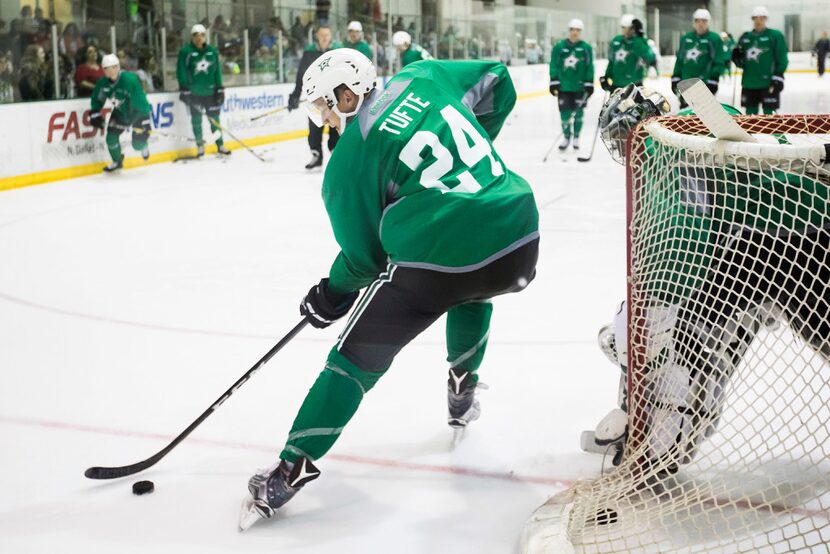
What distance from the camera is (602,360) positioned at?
3053 mm

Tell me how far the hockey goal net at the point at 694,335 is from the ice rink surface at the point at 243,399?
0.75 feet

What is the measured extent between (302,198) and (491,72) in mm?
4478

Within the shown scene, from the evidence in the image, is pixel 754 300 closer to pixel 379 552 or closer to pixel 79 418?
pixel 379 552

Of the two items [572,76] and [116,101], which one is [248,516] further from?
[572,76]

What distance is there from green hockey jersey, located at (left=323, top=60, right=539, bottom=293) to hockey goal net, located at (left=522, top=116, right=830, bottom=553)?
0.28 m

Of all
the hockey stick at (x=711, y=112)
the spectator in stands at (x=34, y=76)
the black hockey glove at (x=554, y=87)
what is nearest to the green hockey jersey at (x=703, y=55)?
the black hockey glove at (x=554, y=87)

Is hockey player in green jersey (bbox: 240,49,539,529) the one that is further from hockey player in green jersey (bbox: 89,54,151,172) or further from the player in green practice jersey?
hockey player in green jersey (bbox: 89,54,151,172)

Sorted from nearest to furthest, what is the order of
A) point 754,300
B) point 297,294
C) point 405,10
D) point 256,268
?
point 754,300 < point 297,294 < point 256,268 < point 405,10

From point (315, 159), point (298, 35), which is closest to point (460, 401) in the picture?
point (315, 159)

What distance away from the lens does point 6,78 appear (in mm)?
7184

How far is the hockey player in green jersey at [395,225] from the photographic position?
186 cm

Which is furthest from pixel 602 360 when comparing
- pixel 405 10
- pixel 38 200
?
pixel 405 10

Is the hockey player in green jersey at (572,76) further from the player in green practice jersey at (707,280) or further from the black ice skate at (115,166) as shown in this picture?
the player in green practice jersey at (707,280)

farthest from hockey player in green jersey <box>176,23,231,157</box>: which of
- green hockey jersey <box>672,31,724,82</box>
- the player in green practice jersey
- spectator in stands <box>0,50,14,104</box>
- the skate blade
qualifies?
the player in green practice jersey
